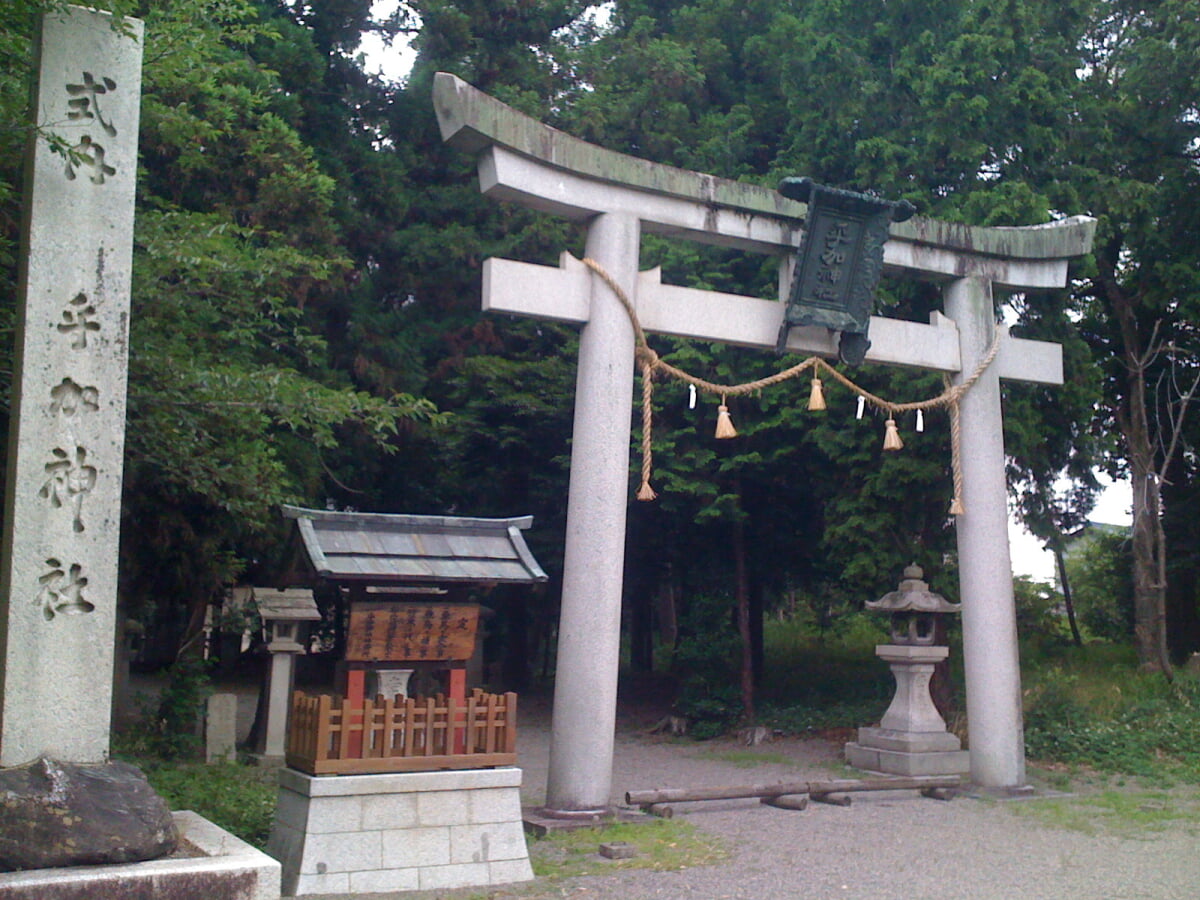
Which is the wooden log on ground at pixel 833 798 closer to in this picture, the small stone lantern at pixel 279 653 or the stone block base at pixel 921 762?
the stone block base at pixel 921 762

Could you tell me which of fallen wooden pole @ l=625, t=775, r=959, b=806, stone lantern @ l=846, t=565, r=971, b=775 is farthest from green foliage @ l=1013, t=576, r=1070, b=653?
fallen wooden pole @ l=625, t=775, r=959, b=806

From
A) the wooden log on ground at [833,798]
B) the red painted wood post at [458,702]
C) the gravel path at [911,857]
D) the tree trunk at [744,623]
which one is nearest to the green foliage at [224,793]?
the red painted wood post at [458,702]

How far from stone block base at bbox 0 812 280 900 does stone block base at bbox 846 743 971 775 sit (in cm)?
750

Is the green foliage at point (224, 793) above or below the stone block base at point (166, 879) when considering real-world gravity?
below

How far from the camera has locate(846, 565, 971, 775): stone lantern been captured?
10.8 metres

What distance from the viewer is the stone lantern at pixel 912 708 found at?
1077cm

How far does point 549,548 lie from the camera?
16969 millimetres

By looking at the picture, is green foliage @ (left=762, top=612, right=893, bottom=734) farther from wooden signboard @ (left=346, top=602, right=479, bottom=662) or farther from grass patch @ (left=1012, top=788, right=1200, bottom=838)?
wooden signboard @ (left=346, top=602, right=479, bottom=662)

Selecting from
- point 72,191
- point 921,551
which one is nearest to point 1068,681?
point 921,551

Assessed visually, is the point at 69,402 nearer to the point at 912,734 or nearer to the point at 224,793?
the point at 224,793

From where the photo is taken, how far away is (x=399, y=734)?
21.1ft

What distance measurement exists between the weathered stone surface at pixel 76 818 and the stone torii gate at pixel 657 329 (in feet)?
11.7

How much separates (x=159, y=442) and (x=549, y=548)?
30.4 feet

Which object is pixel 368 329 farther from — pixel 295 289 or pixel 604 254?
pixel 604 254
